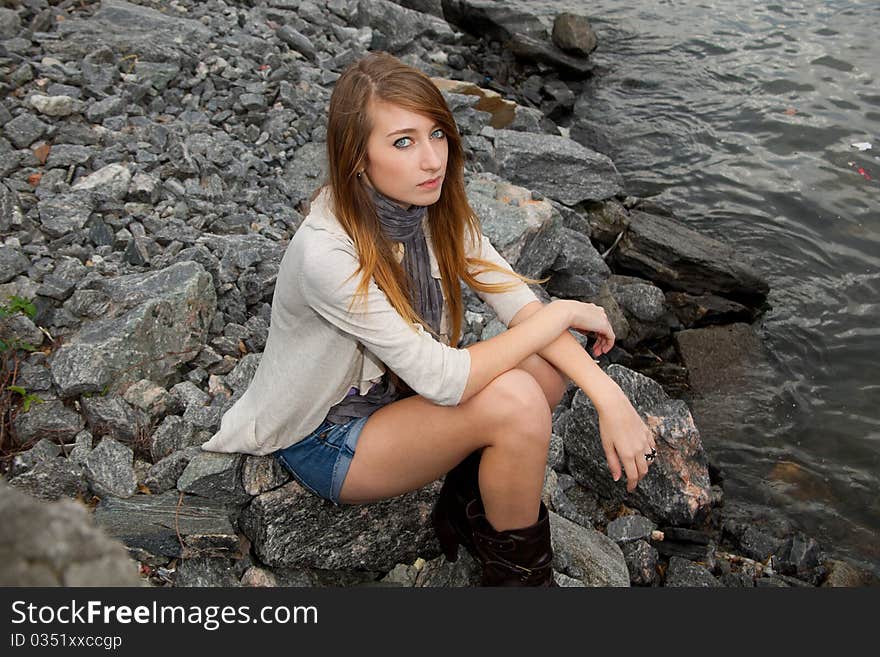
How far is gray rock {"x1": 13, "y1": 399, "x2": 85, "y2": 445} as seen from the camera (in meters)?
3.41

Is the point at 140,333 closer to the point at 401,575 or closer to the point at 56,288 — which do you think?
the point at 56,288

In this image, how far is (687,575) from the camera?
4062 mm

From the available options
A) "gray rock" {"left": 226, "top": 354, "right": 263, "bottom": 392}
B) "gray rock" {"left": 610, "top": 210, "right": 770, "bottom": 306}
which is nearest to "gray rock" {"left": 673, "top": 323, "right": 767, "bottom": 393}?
"gray rock" {"left": 610, "top": 210, "right": 770, "bottom": 306}

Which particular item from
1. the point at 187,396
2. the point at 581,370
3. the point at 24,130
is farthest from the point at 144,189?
the point at 581,370

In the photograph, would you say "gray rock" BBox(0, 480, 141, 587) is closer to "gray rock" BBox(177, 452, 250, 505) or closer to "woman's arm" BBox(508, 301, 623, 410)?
"gray rock" BBox(177, 452, 250, 505)

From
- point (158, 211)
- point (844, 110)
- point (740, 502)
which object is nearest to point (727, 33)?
point (844, 110)

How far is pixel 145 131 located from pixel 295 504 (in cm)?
325

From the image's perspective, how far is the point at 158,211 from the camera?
4.85 metres

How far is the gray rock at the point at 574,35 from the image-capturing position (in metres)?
11.2

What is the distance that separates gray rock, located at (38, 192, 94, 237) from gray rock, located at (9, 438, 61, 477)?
1.47 m

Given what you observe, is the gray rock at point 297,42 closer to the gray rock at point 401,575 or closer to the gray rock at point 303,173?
the gray rock at point 303,173

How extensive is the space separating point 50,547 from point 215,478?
1848 millimetres

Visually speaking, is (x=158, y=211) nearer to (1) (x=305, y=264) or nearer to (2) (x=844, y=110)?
(1) (x=305, y=264)

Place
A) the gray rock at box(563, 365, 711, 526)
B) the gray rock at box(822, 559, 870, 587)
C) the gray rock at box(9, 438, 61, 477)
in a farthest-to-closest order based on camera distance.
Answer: the gray rock at box(822, 559, 870, 587) → the gray rock at box(563, 365, 711, 526) → the gray rock at box(9, 438, 61, 477)
